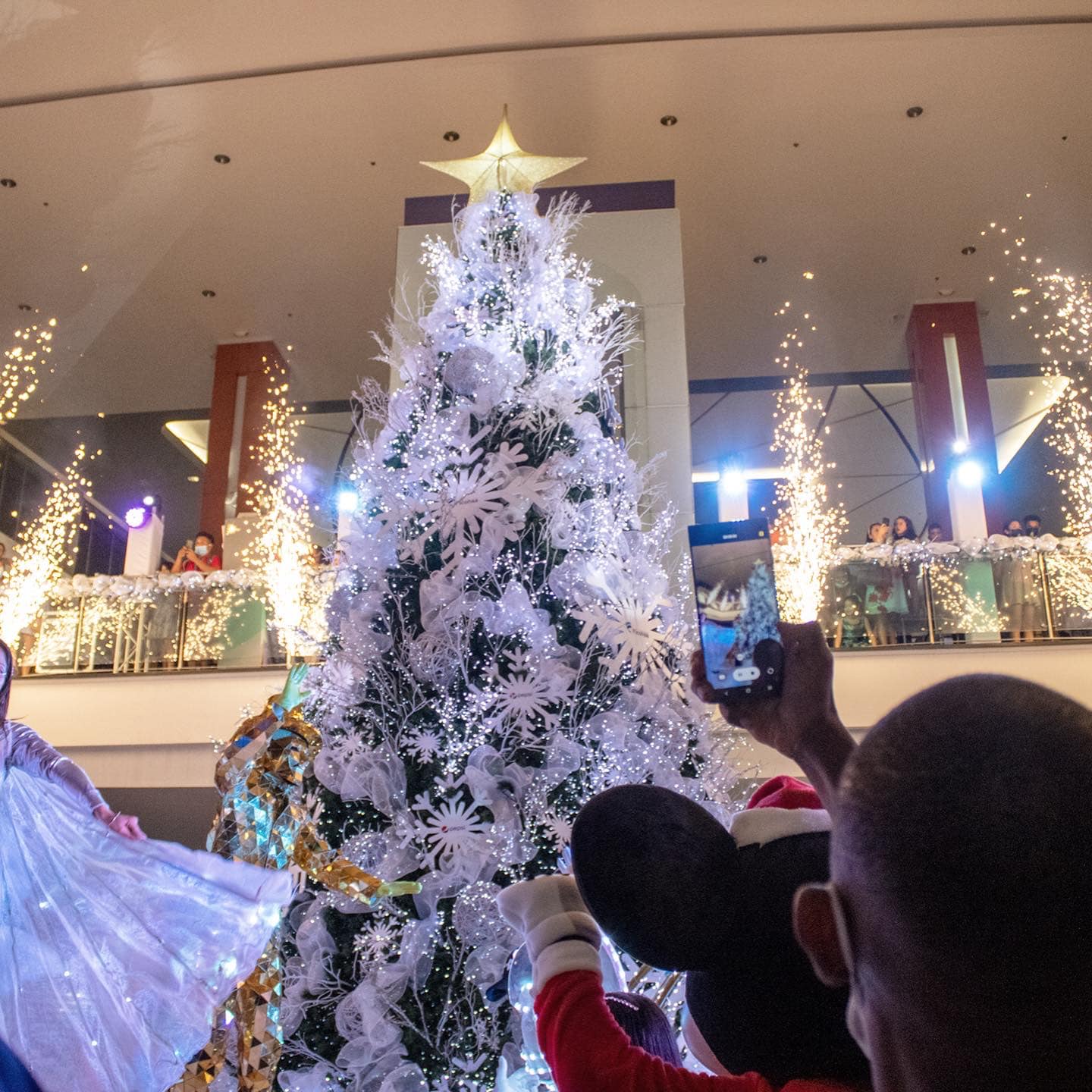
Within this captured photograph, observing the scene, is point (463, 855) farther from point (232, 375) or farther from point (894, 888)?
point (232, 375)

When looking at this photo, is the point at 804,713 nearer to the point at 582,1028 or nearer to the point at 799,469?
the point at 582,1028

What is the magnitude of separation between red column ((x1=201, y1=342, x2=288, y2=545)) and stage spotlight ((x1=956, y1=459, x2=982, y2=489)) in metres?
7.19

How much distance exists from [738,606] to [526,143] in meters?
8.15

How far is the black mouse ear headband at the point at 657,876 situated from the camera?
0.85 m

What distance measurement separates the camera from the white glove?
36.9 inches

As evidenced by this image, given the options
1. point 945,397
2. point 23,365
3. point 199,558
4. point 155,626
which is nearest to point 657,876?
point 155,626

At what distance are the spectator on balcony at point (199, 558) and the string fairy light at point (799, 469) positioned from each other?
480 centimetres

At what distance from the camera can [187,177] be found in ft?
28.4

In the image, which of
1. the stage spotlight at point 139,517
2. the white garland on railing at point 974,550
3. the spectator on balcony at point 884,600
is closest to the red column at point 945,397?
the white garland on railing at point 974,550

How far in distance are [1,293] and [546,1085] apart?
10709 mm

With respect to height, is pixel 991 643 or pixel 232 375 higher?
pixel 232 375

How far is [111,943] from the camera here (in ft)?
6.22

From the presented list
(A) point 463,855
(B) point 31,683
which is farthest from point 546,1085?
(B) point 31,683

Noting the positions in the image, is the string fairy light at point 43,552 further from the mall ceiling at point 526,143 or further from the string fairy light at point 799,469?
the string fairy light at point 799,469
